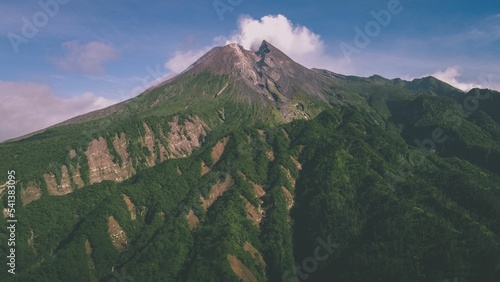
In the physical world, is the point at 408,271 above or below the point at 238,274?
below

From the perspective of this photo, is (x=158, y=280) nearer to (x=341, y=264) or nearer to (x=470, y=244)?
(x=341, y=264)

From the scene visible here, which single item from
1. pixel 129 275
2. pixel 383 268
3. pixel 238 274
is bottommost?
pixel 383 268

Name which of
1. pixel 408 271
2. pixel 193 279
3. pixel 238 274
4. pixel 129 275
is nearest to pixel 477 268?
pixel 408 271

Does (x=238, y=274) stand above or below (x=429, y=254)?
above

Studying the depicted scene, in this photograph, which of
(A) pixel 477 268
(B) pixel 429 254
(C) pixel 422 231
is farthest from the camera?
(C) pixel 422 231

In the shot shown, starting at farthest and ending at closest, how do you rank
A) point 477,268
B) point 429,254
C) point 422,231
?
point 422,231 → point 429,254 → point 477,268

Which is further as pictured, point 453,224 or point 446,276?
point 453,224

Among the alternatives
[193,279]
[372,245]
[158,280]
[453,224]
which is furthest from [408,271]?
[158,280]

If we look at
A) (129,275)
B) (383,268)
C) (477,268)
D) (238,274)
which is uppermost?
(129,275)

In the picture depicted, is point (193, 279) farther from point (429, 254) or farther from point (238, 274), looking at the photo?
point (429, 254)
